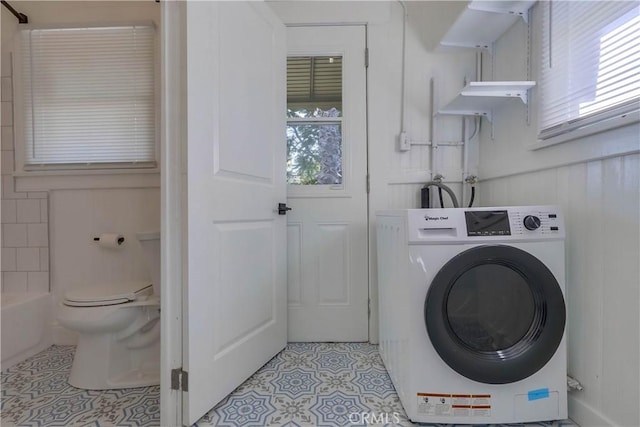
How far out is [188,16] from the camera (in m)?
1.05

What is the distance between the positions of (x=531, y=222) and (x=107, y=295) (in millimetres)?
1784

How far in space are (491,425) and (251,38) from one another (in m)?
1.90

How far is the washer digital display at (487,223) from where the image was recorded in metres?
1.04

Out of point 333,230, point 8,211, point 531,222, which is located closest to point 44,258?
point 8,211

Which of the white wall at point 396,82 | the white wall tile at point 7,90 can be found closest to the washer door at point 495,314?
the white wall at point 396,82

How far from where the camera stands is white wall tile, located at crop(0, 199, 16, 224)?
1809 millimetres

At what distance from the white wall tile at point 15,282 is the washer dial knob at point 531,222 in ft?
8.78

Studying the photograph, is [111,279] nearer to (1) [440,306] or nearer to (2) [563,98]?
(1) [440,306]

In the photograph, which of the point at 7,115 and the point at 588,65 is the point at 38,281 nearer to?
the point at 7,115

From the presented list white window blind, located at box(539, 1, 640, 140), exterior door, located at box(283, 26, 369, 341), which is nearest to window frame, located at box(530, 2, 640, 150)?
white window blind, located at box(539, 1, 640, 140)

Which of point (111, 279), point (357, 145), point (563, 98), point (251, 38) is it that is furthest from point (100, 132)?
point (563, 98)

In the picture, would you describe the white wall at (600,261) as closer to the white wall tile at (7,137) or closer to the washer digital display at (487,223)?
the washer digital display at (487,223)

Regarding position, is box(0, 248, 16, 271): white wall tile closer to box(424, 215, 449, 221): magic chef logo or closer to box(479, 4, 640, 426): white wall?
box(424, 215, 449, 221): magic chef logo

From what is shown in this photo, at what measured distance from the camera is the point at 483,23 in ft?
4.89
